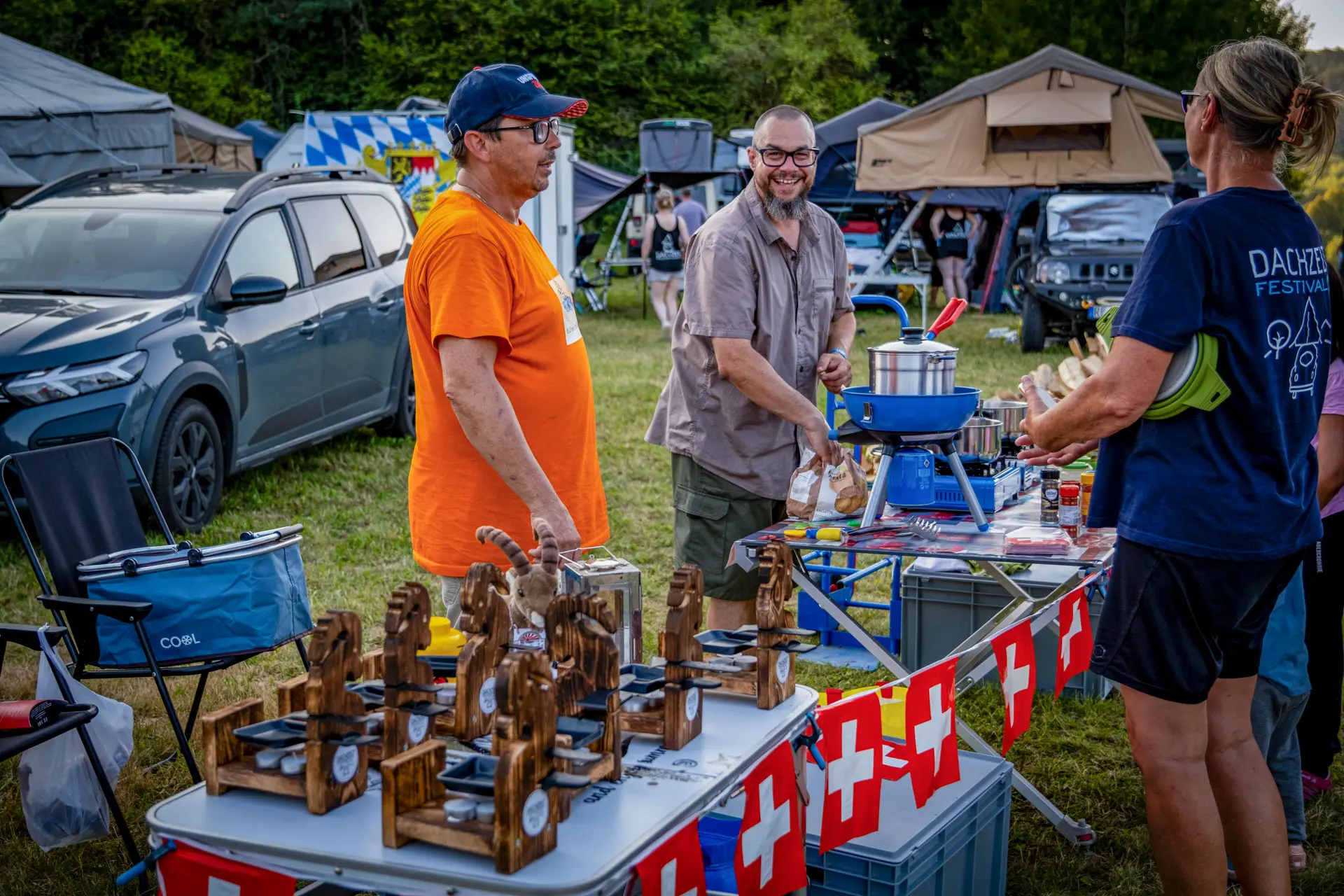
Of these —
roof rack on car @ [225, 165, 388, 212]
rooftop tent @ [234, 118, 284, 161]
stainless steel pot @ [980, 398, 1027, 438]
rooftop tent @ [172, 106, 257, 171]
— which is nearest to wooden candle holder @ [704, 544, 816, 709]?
stainless steel pot @ [980, 398, 1027, 438]

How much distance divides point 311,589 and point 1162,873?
13.6ft

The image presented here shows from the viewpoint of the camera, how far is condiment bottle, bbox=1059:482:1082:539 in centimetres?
355

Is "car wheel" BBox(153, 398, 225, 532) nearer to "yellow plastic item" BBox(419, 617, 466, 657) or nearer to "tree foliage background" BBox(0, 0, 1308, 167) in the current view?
"yellow plastic item" BBox(419, 617, 466, 657)

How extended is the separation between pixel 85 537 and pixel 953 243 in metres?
16.4

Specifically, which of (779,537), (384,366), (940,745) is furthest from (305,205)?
(940,745)

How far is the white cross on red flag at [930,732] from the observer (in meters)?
2.77

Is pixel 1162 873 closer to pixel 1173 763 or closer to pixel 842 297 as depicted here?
pixel 1173 763

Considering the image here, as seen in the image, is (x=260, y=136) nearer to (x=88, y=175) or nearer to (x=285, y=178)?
(x=88, y=175)

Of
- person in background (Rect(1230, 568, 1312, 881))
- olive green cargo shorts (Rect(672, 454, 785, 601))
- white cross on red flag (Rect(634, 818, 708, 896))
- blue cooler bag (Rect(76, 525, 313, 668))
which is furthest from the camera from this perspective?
olive green cargo shorts (Rect(672, 454, 785, 601))

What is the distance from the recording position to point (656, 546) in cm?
673

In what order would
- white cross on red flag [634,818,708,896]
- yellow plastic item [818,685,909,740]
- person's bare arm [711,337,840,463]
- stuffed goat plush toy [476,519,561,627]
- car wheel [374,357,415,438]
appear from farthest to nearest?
car wheel [374,357,415,438]
person's bare arm [711,337,840,463]
yellow plastic item [818,685,909,740]
stuffed goat plush toy [476,519,561,627]
white cross on red flag [634,818,708,896]

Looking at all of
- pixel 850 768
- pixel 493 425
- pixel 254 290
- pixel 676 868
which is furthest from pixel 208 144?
pixel 676 868

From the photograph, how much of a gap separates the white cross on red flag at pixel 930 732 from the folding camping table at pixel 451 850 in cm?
62

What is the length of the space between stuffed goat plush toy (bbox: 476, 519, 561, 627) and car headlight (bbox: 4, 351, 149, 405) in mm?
4251
